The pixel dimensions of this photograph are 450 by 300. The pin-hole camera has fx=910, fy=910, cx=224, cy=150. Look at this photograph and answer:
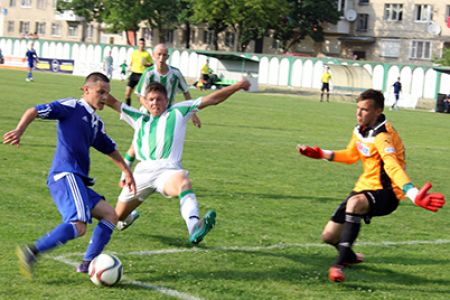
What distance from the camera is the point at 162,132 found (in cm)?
864

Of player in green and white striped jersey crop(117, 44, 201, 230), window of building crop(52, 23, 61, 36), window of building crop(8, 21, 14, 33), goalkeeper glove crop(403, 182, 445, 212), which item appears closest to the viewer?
goalkeeper glove crop(403, 182, 445, 212)

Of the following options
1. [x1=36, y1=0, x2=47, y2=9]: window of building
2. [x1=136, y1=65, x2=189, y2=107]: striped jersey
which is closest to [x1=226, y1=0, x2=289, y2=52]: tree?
[x1=36, y1=0, x2=47, y2=9]: window of building

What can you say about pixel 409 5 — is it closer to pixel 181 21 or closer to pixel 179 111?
pixel 181 21

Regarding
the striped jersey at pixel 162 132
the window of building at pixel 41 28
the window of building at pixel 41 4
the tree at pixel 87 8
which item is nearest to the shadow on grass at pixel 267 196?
the striped jersey at pixel 162 132

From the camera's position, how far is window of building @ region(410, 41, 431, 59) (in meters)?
87.6

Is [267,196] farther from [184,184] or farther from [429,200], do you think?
[429,200]

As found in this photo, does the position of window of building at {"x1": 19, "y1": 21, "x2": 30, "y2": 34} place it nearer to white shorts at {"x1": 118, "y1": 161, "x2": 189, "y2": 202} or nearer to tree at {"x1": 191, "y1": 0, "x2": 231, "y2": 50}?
tree at {"x1": 191, "y1": 0, "x2": 231, "y2": 50}

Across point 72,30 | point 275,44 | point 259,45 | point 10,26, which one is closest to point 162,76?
point 275,44

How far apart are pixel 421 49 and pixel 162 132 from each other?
3240 inches

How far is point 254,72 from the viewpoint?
66562 mm

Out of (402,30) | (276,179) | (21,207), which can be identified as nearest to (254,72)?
(402,30)

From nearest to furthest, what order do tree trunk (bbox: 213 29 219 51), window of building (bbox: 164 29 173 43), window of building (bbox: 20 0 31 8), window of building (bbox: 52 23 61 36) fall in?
1. tree trunk (bbox: 213 29 219 51)
2. window of building (bbox: 164 29 173 43)
3. window of building (bbox: 52 23 61 36)
4. window of building (bbox: 20 0 31 8)

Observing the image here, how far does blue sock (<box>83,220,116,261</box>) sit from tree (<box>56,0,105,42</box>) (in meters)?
94.6

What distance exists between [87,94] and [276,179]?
744 centimetres
